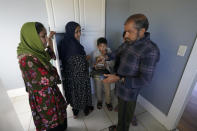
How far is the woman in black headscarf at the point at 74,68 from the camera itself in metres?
1.26

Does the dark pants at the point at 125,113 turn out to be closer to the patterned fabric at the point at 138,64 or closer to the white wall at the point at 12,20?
the patterned fabric at the point at 138,64

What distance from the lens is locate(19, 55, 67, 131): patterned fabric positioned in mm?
893

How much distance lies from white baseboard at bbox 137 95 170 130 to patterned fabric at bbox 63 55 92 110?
923mm

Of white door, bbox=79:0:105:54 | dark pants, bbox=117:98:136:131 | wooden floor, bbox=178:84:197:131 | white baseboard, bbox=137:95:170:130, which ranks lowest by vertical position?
wooden floor, bbox=178:84:197:131

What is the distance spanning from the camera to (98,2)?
1.57 metres

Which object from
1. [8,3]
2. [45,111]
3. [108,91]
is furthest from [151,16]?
[8,3]

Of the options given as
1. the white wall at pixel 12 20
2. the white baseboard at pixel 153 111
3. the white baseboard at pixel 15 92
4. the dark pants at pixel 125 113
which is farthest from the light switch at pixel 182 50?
the white baseboard at pixel 15 92

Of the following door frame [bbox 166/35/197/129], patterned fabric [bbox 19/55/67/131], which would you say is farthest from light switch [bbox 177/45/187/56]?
patterned fabric [bbox 19/55/67/131]

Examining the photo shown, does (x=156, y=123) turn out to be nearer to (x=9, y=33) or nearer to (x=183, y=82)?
(x=183, y=82)

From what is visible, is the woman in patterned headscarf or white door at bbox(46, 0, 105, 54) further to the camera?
white door at bbox(46, 0, 105, 54)

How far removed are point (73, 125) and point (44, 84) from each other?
2.89 ft

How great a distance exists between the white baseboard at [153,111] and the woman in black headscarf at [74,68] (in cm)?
92

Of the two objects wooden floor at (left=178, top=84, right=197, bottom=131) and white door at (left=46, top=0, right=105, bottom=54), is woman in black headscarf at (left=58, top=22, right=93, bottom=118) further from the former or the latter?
wooden floor at (left=178, top=84, right=197, bottom=131)

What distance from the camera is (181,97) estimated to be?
1.25m
